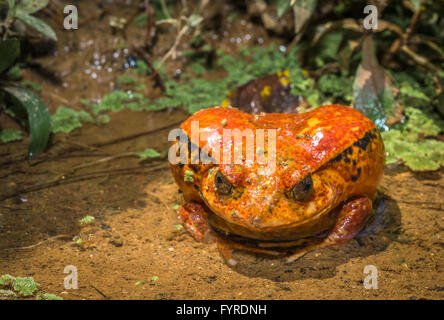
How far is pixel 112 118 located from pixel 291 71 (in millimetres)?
2690

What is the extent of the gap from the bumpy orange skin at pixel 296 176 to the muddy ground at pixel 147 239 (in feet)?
0.80

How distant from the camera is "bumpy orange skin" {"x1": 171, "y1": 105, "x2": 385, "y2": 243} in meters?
3.27

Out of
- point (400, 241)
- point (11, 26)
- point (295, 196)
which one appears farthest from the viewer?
point (11, 26)

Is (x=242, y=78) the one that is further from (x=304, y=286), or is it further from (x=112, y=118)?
(x=304, y=286)

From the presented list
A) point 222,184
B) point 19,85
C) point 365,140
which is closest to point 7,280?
point 222,184

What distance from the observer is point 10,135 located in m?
5.48

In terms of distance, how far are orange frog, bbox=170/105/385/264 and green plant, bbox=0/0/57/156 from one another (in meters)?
2.07

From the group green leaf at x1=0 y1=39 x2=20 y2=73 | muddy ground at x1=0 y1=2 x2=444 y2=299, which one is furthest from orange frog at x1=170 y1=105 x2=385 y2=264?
green leaf at x1=0 y1=39 x2=20 y2=73

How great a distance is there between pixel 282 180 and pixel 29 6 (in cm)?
431

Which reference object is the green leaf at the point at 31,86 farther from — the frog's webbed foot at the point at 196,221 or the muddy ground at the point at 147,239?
the frog's webbed foot at the point at 196,221

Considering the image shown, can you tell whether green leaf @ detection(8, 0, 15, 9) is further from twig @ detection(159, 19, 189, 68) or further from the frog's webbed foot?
the frog's webbed foot

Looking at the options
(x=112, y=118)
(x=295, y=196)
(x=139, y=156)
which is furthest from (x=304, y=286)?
(x=112, y=118)

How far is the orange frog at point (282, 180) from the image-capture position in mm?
3287

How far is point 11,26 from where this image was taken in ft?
19.5
